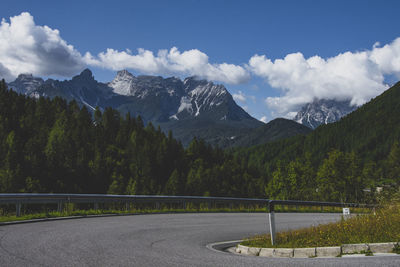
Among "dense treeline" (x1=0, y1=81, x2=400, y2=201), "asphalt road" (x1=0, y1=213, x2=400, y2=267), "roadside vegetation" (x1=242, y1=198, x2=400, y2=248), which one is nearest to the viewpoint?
"asphalt road" (x1=0, y1=213, x2=400, y2=267)

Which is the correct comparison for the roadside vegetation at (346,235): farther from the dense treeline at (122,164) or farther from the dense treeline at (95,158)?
the dense treeline at (95,158)

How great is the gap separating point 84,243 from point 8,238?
6.14 feet

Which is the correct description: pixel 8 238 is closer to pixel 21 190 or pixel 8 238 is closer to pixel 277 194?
pixel 21 190

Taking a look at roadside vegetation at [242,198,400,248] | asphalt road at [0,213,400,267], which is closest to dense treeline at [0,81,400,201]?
asphalt road at [0,213,400,267]

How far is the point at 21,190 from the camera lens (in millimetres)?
68500

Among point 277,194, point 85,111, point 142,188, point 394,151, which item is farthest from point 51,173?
point 394,151

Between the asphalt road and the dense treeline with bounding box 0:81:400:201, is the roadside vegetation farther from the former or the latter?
the dense treeline with bounding box 0:81:400:201

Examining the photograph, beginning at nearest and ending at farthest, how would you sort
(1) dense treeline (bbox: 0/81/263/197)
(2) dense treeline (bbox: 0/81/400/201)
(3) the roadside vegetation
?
(3) the roadside vegetation < (2) dense treeline (bbox: 0/81/400/201) < (1) dense treeline (bbox: 0/81/263/197)

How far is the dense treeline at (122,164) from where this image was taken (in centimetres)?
7506

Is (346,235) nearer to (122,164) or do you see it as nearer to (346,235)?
(346,235)

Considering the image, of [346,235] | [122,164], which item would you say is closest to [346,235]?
[346,235]

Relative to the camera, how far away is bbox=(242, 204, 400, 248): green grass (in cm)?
764

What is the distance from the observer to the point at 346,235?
26.7 feet

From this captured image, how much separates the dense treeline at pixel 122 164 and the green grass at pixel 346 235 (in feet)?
218
